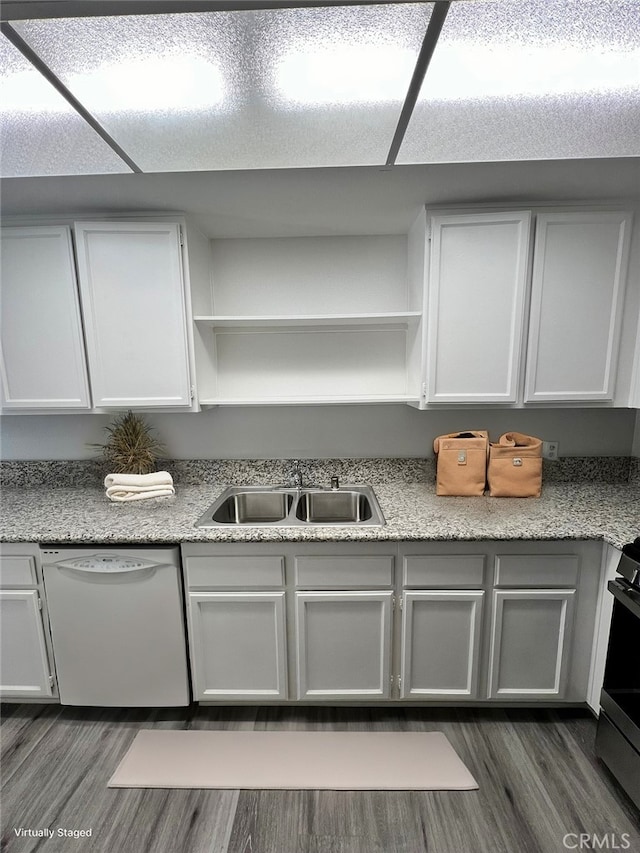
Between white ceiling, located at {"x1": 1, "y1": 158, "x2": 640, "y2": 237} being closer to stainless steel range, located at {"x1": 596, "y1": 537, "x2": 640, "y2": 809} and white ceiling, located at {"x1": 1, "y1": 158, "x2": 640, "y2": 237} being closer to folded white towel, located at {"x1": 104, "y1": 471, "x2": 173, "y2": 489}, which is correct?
folded white towel, located at {"x1": 104, "y1": 471, "x2": 173, "y2": 489}

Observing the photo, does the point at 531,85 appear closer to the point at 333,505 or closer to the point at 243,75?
the point at 243,75

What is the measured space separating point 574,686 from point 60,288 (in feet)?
9.90

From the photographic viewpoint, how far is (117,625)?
65.6 inches

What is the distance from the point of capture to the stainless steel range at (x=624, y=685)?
133 cm

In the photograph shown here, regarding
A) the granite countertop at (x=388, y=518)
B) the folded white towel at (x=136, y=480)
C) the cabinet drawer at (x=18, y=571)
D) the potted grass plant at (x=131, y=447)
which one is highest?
the potted grass plant at (x=131, y=447)

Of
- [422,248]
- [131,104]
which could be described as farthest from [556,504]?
[131,104]

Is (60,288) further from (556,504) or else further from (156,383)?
(556,504)

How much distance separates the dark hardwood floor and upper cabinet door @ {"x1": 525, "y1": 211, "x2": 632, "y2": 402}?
1548mm

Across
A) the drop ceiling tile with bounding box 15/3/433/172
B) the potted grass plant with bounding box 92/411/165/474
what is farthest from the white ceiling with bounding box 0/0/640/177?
the potted grass plant with bounding box 92/411/165/474

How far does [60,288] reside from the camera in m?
1.86

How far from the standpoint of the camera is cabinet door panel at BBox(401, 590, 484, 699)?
64.2 inches

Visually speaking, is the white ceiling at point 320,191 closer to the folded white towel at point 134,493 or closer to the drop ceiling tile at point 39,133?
the drop ceiling tile at point 39,133

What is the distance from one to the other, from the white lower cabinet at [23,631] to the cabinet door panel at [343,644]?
1.15 metres

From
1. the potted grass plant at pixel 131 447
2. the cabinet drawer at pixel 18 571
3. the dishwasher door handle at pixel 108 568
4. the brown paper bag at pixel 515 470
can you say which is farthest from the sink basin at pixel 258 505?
the brown paper bag at pixel 515 470
